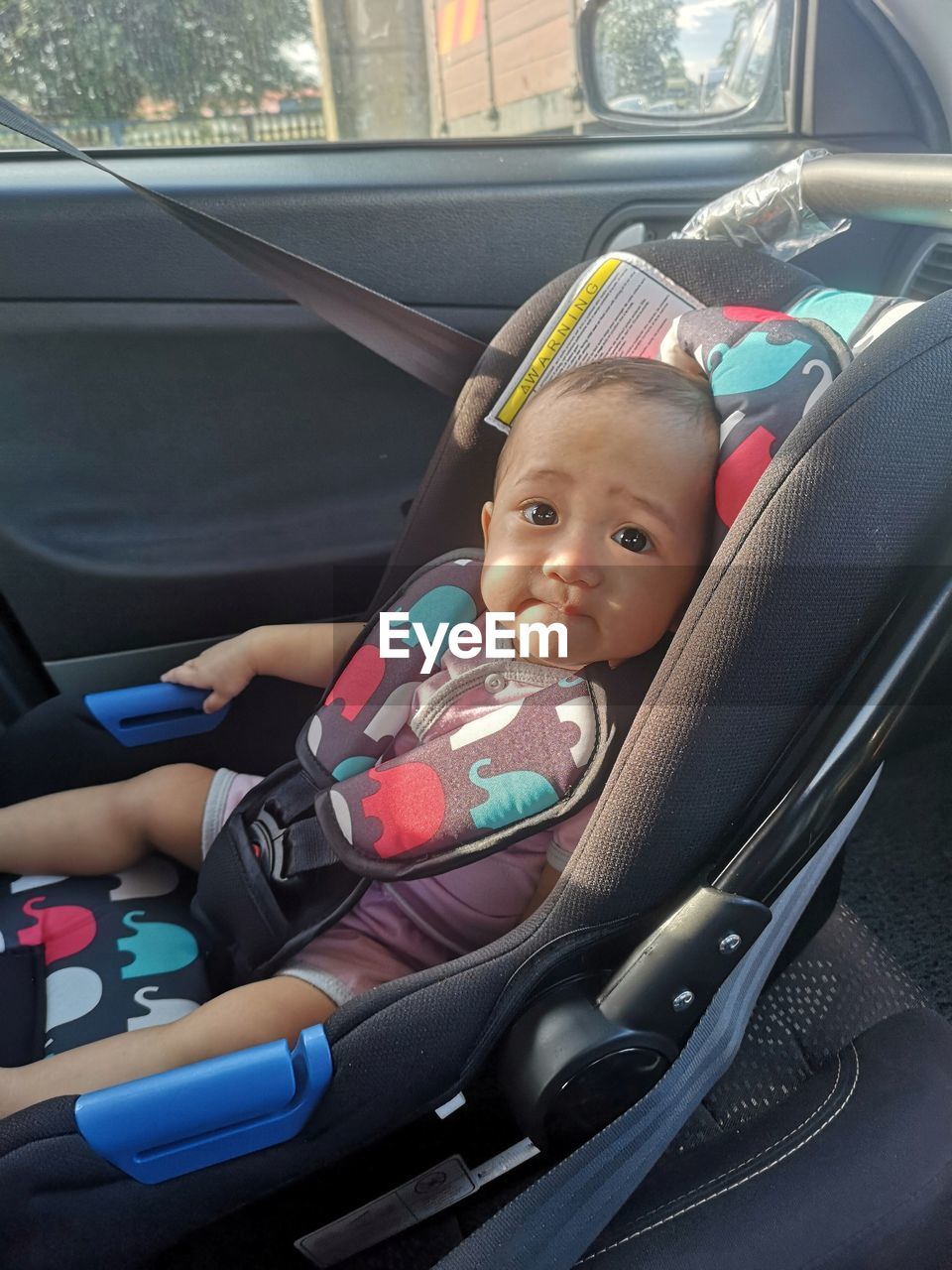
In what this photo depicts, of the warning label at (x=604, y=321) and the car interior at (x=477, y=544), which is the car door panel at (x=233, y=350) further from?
the warning label at (x=604, y=321)

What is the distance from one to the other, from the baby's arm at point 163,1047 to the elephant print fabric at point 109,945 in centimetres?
6

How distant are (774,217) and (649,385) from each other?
1.15 feet

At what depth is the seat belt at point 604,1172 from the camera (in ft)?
2.65

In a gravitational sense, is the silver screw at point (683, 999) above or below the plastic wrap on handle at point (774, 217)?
below

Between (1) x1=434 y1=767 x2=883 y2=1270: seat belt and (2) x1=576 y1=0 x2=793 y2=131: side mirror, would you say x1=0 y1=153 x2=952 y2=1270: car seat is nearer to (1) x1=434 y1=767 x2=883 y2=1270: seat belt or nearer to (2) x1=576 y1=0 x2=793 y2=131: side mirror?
(1) x1=434 y1=767 x2=883 y2=1270: seat belt

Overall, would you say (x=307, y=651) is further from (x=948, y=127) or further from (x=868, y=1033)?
(x=948, y=127)

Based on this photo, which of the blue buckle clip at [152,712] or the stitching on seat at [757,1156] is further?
the blue buckle clip at [152,712]

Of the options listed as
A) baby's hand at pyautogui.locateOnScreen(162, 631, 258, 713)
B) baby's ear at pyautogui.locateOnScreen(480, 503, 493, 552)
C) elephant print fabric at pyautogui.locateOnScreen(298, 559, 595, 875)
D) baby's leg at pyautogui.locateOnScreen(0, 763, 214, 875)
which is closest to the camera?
elephant print fabric at pyautogui.locateOnScreen(298, 559, 595, 875)

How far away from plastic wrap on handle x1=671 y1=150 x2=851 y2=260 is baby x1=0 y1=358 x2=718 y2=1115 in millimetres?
303

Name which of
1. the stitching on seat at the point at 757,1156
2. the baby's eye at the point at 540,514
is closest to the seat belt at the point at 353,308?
the baby's eye at the point at 540,514

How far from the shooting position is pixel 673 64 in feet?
5.59

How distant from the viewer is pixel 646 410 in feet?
3.16

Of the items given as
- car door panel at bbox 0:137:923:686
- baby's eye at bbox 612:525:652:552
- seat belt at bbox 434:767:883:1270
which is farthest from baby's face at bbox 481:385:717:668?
car door panel at bbox 0:137:923:686

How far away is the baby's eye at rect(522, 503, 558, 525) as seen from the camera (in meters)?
1.00
